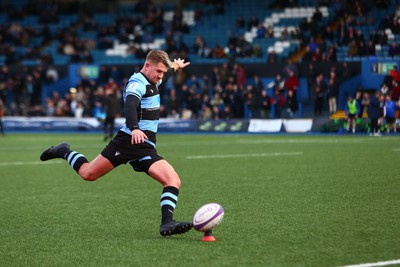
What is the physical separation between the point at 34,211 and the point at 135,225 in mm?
2122

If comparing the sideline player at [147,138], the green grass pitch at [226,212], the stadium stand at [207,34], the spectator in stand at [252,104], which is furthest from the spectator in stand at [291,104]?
the sideline player at [147,138]

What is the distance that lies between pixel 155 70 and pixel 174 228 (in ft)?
5.45

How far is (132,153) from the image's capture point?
8.65 m

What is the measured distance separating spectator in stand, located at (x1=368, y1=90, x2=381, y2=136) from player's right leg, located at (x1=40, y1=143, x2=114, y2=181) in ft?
69.1

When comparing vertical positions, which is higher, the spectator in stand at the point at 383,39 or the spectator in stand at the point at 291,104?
the spectator in stand at the point at 383,39

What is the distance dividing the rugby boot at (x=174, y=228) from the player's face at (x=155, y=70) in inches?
60.5

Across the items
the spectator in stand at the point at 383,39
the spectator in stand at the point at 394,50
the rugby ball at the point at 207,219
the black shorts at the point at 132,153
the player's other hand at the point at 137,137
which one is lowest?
the rugby ball at the point at 207,219

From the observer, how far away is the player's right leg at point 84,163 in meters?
9.00

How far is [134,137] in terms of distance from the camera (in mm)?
8273

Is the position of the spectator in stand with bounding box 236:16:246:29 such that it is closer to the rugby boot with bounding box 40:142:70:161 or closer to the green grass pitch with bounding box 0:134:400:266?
the green grass pitch with bounding box 0:134:400:266

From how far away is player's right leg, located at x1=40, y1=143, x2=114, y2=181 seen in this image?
900 centimetres

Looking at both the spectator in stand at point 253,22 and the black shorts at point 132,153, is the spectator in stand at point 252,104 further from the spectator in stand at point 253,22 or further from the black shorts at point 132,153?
the black shorts at point 132,153

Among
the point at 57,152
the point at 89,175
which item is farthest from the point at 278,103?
the point at 89,175

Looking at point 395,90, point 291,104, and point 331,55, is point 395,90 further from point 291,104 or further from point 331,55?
point 291,104
